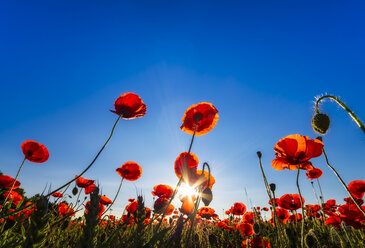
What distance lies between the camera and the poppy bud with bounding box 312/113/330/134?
80.6 inches

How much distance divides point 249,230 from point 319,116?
8.61ft

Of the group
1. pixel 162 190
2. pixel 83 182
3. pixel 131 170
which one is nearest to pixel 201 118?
pixel 162 190

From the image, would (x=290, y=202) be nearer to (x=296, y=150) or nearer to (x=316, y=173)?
(x=316, y=173)

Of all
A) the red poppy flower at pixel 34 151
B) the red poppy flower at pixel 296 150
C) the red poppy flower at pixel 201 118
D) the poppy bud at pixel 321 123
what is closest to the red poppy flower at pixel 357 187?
the red poppy flower at pixel 296 150

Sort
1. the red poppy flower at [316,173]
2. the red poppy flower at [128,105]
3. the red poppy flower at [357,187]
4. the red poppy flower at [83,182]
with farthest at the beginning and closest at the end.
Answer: the red poppy flower at [316,173]
the red poppy flower at [83,182]
the red poppy flower at [357,187]
the red poppy flower at [128,105]

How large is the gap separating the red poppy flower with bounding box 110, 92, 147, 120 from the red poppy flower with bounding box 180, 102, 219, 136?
87cm

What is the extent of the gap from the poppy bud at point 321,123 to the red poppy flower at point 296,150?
5.7 inches

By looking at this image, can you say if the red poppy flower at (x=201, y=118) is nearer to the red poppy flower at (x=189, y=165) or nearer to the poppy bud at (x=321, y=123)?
the red poppy flower at (x=189, y=165)

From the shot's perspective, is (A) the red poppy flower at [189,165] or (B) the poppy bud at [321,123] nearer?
(B) the poppy bud at [321,123]

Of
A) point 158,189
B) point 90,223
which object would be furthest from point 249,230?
point 90,223

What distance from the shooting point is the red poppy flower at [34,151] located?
3.47 m

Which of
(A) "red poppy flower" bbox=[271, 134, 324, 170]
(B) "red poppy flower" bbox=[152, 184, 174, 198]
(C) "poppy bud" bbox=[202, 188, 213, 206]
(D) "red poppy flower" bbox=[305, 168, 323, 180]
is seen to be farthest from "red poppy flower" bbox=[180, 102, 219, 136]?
(D) "red poppy flower" bbox=[305, 168, 323, 180]

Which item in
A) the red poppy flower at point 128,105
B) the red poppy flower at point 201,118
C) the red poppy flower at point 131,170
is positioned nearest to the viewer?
the red poppy flower at point 201,118

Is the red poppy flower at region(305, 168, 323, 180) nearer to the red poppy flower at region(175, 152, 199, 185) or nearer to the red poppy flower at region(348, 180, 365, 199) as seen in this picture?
the red poppy flower at region(348, 180, 365, 199)
